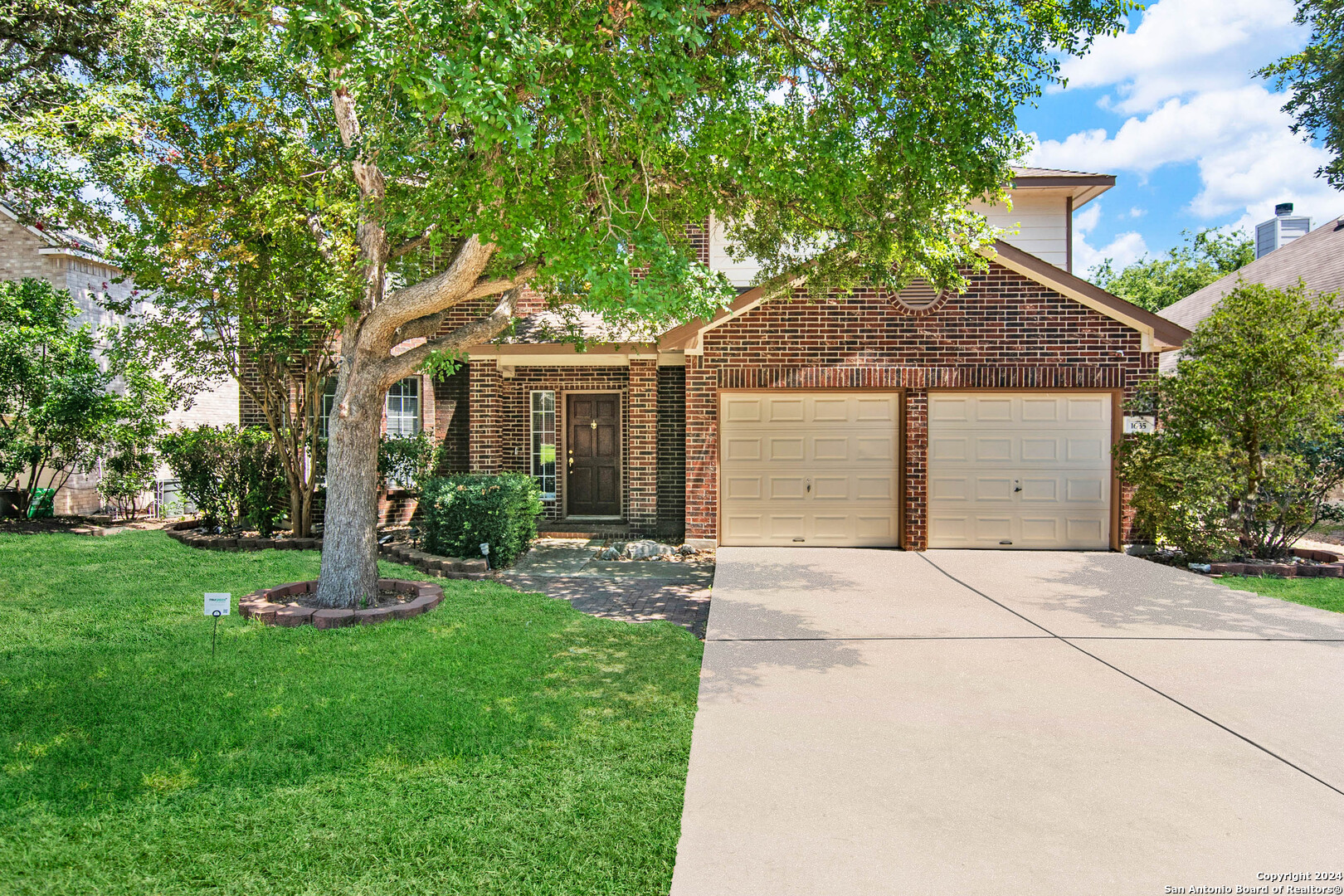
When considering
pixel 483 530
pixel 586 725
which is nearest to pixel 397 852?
pixel 586 725

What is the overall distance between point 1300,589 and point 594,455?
9400 mm

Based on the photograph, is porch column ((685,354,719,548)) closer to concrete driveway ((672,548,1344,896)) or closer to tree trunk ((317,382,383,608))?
concrete driveway ((672,548,1344,896))

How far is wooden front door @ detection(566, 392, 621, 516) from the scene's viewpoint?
1312cm

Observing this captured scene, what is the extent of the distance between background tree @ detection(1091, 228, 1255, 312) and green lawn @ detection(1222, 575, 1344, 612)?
25884 mm

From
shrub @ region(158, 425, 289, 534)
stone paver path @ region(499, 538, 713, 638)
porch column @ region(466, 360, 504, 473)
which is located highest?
porch column @ region(466, 360, 504, 473)

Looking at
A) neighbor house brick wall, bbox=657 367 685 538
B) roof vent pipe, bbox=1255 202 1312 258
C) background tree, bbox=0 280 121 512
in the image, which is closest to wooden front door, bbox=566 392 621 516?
neighbor house brick wall, bbox=657 367 685 538

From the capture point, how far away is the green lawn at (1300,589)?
25.6 feet

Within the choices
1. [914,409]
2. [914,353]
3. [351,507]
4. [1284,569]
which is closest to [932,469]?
[914,409]

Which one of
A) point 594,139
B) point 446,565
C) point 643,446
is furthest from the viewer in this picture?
point 643,446

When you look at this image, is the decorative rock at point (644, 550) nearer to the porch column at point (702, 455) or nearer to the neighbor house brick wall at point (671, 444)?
the porch column at point (702, 455)

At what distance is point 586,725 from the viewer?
173 inches

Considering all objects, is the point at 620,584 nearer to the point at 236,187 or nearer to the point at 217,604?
the point at 217,604

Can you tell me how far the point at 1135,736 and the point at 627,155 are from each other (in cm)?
520

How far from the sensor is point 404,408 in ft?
42.3
